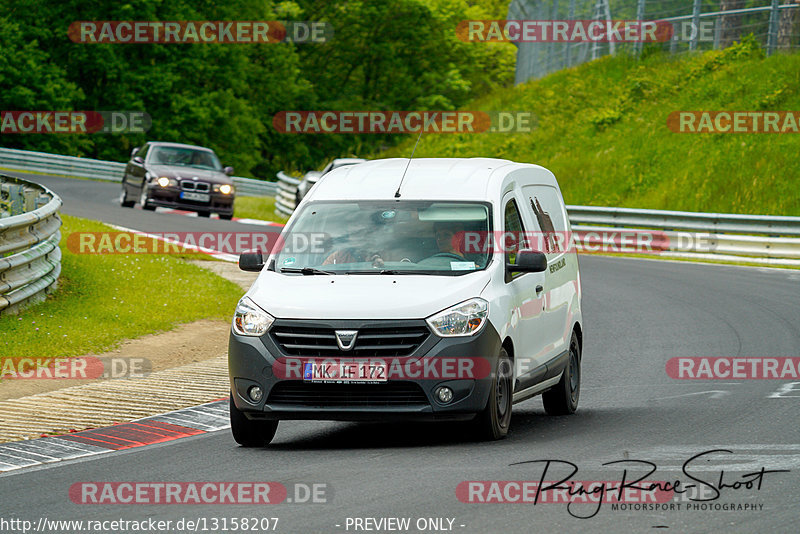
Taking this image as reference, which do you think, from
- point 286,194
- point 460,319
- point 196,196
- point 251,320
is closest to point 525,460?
point 460,319

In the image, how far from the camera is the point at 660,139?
122 ft

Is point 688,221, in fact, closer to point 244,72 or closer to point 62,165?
point 62,165

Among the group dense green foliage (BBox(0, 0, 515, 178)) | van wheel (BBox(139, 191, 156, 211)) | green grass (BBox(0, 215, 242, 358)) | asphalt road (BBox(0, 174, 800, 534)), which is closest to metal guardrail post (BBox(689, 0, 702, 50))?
dense green foliage (BBox(0, 0, 515, 178))

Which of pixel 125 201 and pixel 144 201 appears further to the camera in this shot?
pixel 125 201

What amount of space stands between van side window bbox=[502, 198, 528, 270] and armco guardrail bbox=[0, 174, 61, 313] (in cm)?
616

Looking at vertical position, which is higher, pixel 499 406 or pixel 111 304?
pixel 499 406

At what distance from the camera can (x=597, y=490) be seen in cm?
720

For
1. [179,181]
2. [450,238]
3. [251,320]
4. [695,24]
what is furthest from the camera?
[695,24]

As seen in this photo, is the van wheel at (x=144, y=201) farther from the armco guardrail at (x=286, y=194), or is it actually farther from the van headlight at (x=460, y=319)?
the van headlight at (x=460, y=319)

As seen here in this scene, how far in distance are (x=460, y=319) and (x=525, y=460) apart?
41.9 inches

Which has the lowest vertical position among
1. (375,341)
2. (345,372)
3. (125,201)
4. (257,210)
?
(257,210)

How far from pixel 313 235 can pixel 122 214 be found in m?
21.0

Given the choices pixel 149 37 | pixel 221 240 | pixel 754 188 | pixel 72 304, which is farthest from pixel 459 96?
pixel 72 304

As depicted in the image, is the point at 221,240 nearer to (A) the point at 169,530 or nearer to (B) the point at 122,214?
(B) the point at 122,214
